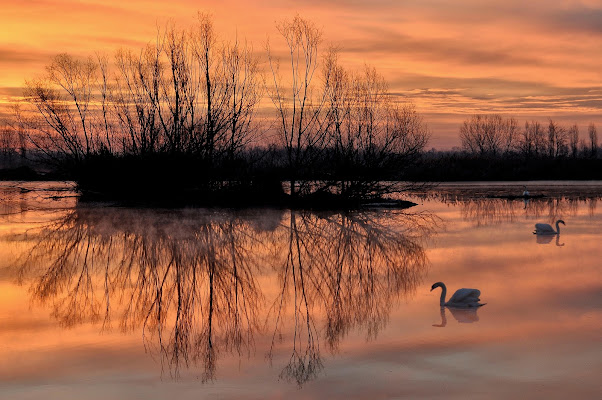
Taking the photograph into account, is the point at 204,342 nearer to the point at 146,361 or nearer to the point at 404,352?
the point at 146,361

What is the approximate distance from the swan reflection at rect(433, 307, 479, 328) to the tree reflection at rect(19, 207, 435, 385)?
57cm

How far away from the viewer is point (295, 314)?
7062 mm

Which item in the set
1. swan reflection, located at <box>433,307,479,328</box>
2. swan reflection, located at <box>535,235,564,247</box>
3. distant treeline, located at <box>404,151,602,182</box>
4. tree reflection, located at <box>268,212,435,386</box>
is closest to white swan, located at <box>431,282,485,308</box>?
swan reflection, located at <box>433,307,479,328</box>

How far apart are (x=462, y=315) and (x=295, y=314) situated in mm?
1629

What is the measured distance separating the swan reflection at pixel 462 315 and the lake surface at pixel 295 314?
0.11ft

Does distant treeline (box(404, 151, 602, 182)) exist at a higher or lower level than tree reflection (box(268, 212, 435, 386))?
higher

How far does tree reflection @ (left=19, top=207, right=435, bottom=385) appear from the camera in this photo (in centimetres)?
616

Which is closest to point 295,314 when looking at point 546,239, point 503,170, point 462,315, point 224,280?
point 462,315

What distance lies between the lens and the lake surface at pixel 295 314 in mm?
4898

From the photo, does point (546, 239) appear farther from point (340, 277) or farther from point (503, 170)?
point (503, 170)

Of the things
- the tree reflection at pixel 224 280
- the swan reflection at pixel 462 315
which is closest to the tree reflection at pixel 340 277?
the tree reflection at pixel 224 280

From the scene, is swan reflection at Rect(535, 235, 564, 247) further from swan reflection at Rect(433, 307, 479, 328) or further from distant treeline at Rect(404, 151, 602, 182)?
distant treeline at Rect(404, 151, 602, 182)

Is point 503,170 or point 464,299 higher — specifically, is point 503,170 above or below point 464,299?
above

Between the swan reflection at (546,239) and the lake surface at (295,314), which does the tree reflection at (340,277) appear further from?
the swan reflection at (546,239)
